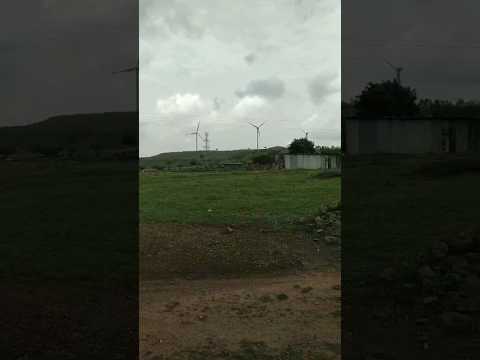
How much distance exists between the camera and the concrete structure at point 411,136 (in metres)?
4.74

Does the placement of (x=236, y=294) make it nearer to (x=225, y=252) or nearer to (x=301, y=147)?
(x=225, y=252)

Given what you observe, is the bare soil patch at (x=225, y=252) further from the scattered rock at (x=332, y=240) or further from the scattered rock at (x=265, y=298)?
the scattered rock at (x=265, y=298)

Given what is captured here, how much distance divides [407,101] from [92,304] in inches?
139

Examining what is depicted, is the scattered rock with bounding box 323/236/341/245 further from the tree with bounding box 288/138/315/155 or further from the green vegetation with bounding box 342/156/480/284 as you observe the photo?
the tree with bounding box 288/138/315/155

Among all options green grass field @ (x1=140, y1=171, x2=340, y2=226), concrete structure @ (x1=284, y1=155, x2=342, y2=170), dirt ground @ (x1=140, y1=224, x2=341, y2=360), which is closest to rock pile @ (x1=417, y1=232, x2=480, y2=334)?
dirt ground @ (x1=140, y1=224, x2=341, y2=360)

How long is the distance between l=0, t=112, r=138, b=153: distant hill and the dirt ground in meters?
1.34

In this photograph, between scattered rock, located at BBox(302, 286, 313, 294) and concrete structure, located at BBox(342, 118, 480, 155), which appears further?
concrete structure, located at BBox(342, 118, 480, 155)

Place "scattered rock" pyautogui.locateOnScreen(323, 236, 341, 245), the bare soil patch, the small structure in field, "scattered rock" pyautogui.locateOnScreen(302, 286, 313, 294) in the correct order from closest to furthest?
"scattered rock" pyautogui.locateOnScreen(302, 286, 313, 294) → the bare soil patch → "scattered rock" pyautogui.locateOnScreen(323, 236, 341, 245) → the small structure in field

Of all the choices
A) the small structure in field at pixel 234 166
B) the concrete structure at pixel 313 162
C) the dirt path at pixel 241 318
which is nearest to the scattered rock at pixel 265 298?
the dirt path at pixel 241 318

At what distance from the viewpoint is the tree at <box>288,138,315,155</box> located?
10.1 meters

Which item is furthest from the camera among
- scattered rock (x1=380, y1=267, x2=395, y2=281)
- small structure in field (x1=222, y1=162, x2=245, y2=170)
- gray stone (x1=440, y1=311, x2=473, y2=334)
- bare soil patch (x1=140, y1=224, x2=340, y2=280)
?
small structure in field (x1=222, y1=162, x2=245, y2=170)

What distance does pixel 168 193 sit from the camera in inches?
357

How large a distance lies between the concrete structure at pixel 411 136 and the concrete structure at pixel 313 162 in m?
4.86

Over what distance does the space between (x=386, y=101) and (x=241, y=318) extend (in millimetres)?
2552
